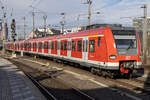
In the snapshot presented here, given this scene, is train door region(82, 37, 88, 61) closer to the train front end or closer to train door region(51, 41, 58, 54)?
the train front end

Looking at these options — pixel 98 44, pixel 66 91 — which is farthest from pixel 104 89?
pixel 98 44

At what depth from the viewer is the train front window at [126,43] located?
10.7 metres

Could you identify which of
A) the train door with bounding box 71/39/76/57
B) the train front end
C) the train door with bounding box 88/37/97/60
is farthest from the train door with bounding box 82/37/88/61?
the train front end

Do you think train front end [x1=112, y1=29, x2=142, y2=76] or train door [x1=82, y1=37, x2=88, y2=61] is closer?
train front end [x1=112, y1=29, x2=142, y2=76]

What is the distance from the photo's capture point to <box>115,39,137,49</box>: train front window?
1074 cm

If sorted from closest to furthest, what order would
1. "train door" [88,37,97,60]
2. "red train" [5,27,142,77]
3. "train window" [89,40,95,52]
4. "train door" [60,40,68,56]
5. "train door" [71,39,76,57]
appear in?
"red train" [5,27,142,77]
"train door" [88,37,97,60]
"train window" [89,40,95,52]
"train door" [71,39,76,57]
"train door" [60,40,68,56]

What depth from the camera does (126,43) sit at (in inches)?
431

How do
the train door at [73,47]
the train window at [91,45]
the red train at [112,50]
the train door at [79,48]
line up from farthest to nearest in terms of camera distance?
the train door at [73,47], the train door at [79,48], the train window at [91,45], the red train at [112,50]

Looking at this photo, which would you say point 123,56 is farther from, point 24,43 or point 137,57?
point 24,43

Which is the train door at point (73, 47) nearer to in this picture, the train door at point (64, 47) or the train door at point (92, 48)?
the train door at point (64, 47)

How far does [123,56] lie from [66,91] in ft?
12.1

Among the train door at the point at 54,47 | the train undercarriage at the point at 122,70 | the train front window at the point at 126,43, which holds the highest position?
the train front window at the point at 126,43

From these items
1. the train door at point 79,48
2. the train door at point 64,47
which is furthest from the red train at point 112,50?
the train door at point 64,47

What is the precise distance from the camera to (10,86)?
971 cm
